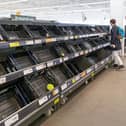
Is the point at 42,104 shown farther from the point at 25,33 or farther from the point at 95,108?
the point at 25,33

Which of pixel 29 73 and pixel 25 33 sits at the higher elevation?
pixel 25 33

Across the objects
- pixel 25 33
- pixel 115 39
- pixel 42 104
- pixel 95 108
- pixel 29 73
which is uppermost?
pixel 25 33

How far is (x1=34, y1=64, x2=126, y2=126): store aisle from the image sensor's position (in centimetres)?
284

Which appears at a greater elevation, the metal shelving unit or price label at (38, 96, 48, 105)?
the metal shelving unit

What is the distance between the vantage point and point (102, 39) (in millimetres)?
6918

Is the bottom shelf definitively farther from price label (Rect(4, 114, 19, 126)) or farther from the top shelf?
the top shelf

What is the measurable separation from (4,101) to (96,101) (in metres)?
1.76

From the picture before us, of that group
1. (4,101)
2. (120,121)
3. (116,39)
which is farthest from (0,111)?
(116,39)

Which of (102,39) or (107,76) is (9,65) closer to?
(107,76)

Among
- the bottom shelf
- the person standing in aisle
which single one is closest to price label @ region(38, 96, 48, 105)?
the bottom shelf

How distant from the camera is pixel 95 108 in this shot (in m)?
3.32

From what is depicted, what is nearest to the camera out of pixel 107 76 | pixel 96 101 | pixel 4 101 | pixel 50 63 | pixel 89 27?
pixel 4 101

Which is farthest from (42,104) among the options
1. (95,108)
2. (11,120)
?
(95,108)

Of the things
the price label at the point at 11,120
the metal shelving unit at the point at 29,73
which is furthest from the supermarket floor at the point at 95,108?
the price label at the point at 11,120
